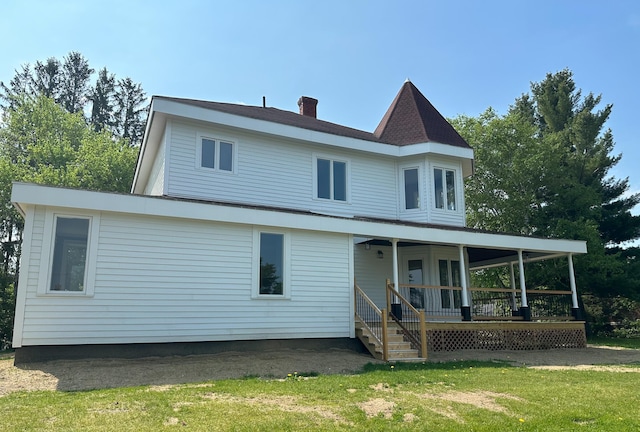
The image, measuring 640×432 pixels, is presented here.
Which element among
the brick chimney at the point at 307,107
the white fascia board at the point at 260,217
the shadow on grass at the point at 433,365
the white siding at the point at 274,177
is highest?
the brick chimney at the point at 307,107

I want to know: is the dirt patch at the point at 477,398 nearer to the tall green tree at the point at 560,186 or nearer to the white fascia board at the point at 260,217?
the white fascia board at the point at 260,217

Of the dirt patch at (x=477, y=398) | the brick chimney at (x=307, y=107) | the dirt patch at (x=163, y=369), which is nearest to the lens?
the dirt patch at (x=477, y=398)

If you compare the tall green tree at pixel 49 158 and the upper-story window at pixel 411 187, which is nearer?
the upper-story window at pixel 411 187

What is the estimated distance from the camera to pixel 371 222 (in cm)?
1297

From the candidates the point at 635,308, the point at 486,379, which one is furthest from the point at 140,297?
the point at 635,308

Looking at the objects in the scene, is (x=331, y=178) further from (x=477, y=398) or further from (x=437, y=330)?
(x=477, y=398)

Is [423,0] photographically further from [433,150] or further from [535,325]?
[535,325]

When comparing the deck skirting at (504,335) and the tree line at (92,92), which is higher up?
the tree line at (92,92)

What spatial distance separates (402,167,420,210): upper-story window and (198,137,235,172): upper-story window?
20.4ft

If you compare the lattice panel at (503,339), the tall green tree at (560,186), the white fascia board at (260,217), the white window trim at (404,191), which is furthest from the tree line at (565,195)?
the white window trim at (404,191)

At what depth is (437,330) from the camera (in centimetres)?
1324

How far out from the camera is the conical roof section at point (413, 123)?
17281 mm

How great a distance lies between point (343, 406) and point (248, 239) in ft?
19.6

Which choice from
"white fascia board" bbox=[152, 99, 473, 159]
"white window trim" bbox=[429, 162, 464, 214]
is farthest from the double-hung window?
"white window trim" bbox=[429, 162, 464, 214]
